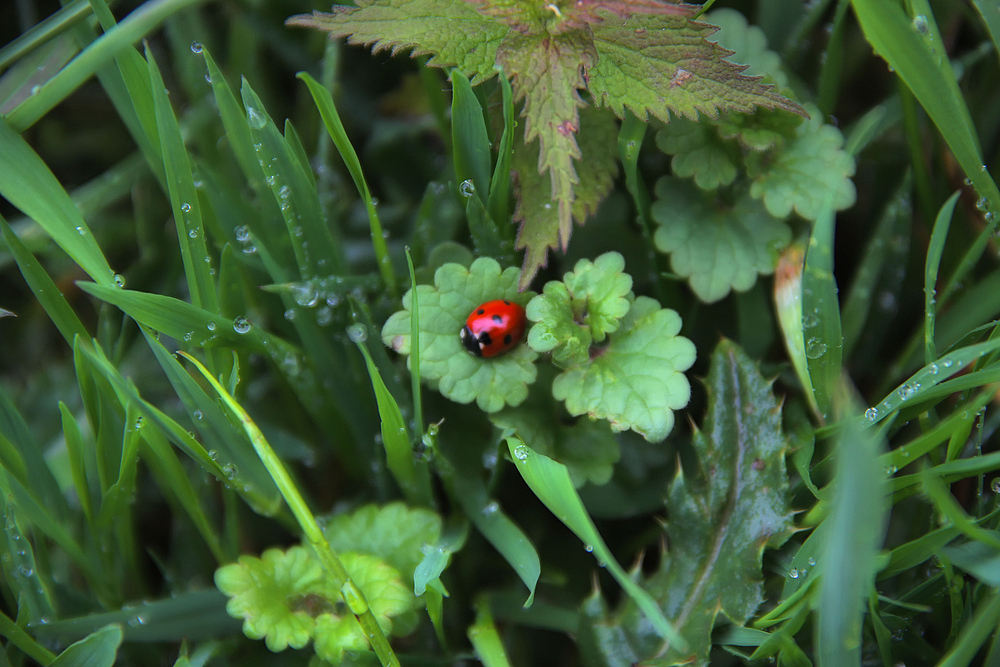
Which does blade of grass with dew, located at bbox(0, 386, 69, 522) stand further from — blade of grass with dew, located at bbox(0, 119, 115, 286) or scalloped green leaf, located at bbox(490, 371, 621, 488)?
scalloped green leaf, located at bbox(490, 371, 621, 488)

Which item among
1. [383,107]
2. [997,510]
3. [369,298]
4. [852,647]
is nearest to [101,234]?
[383,107]

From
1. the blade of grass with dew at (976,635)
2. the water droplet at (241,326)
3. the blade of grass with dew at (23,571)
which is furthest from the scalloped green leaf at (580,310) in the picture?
the blade of grass with dew at (23,571)

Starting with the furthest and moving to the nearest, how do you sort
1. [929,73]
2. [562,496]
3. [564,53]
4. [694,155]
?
[694,155] < [929,73] < [564,53] < [562,496]

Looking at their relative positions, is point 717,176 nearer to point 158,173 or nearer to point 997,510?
point 997,510

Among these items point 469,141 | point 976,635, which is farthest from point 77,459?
point 976,635

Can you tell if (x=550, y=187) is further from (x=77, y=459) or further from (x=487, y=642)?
(x=77, y=459)

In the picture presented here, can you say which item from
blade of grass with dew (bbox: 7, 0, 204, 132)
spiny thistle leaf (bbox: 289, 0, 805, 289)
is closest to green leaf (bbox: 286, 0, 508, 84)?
spiny thistle leaf (bbox: 289, 0, 805, 289)
